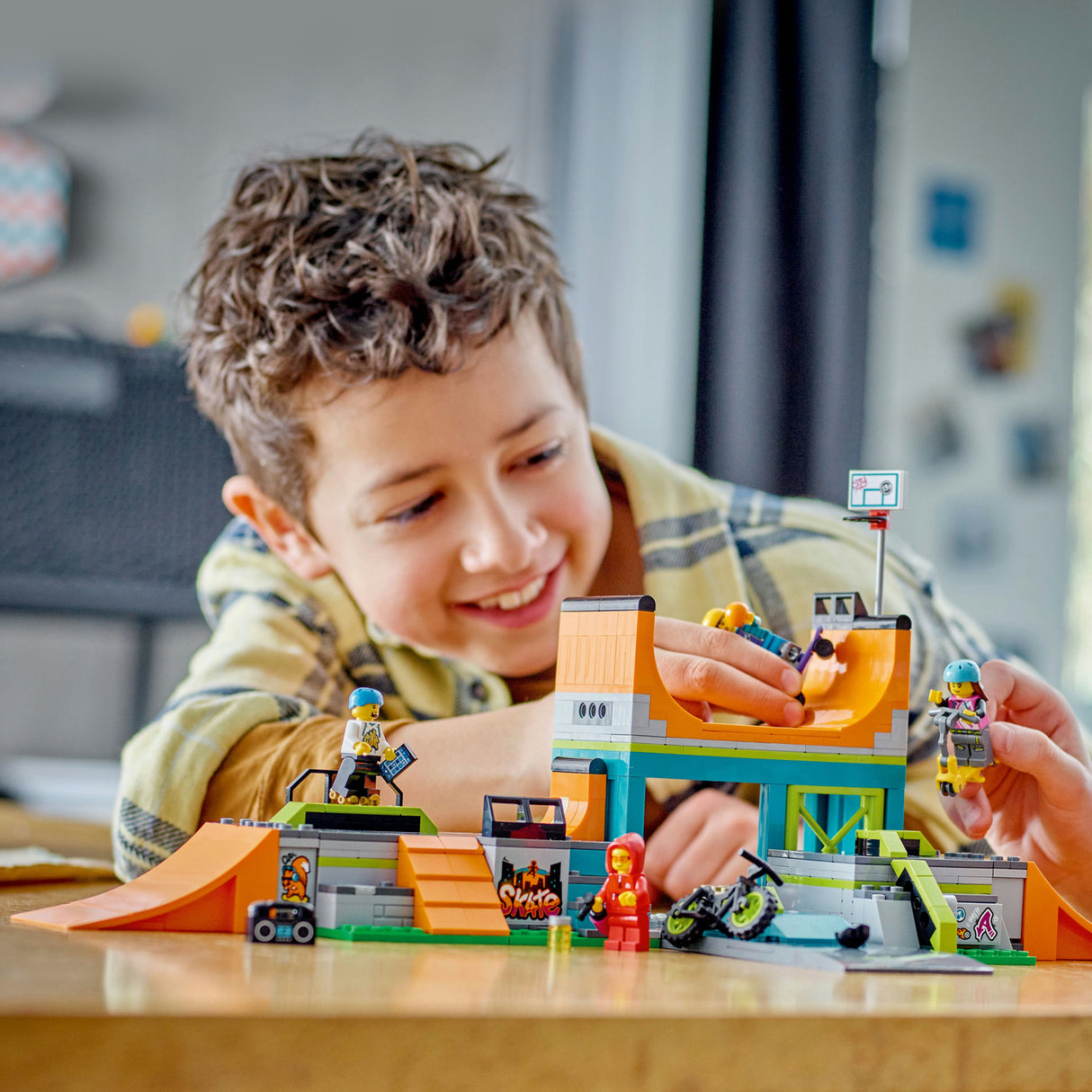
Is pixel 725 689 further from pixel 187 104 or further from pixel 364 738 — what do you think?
pixel 187 104

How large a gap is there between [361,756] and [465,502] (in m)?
0.46

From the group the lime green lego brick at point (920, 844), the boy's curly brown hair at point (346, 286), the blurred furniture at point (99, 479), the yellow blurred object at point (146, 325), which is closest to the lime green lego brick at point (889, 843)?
the lime green lego brick at point (920, 844)

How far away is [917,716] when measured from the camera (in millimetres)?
1262

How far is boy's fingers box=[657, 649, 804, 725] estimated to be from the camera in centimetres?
86

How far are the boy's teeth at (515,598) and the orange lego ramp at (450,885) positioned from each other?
0.50 m

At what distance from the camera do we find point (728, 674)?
2.85 feet

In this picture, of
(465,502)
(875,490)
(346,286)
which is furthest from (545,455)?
(875,490)

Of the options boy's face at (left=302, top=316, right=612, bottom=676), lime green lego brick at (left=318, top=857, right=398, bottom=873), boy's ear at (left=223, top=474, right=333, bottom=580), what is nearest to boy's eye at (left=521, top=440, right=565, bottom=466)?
boy's face at (left=302, top=316, right=612, bottom=676)

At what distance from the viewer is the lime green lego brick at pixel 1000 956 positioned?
0.80 m

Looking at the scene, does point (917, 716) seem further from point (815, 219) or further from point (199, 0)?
point (199, 0)

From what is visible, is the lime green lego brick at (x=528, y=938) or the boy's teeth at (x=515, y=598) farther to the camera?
the boy's teeth at (x=515, y=598)

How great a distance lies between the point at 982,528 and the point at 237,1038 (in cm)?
150

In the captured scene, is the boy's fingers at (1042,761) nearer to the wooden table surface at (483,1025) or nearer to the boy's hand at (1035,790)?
the boy's hand at (1035,790)

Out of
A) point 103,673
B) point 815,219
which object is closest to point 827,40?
point 815,219
